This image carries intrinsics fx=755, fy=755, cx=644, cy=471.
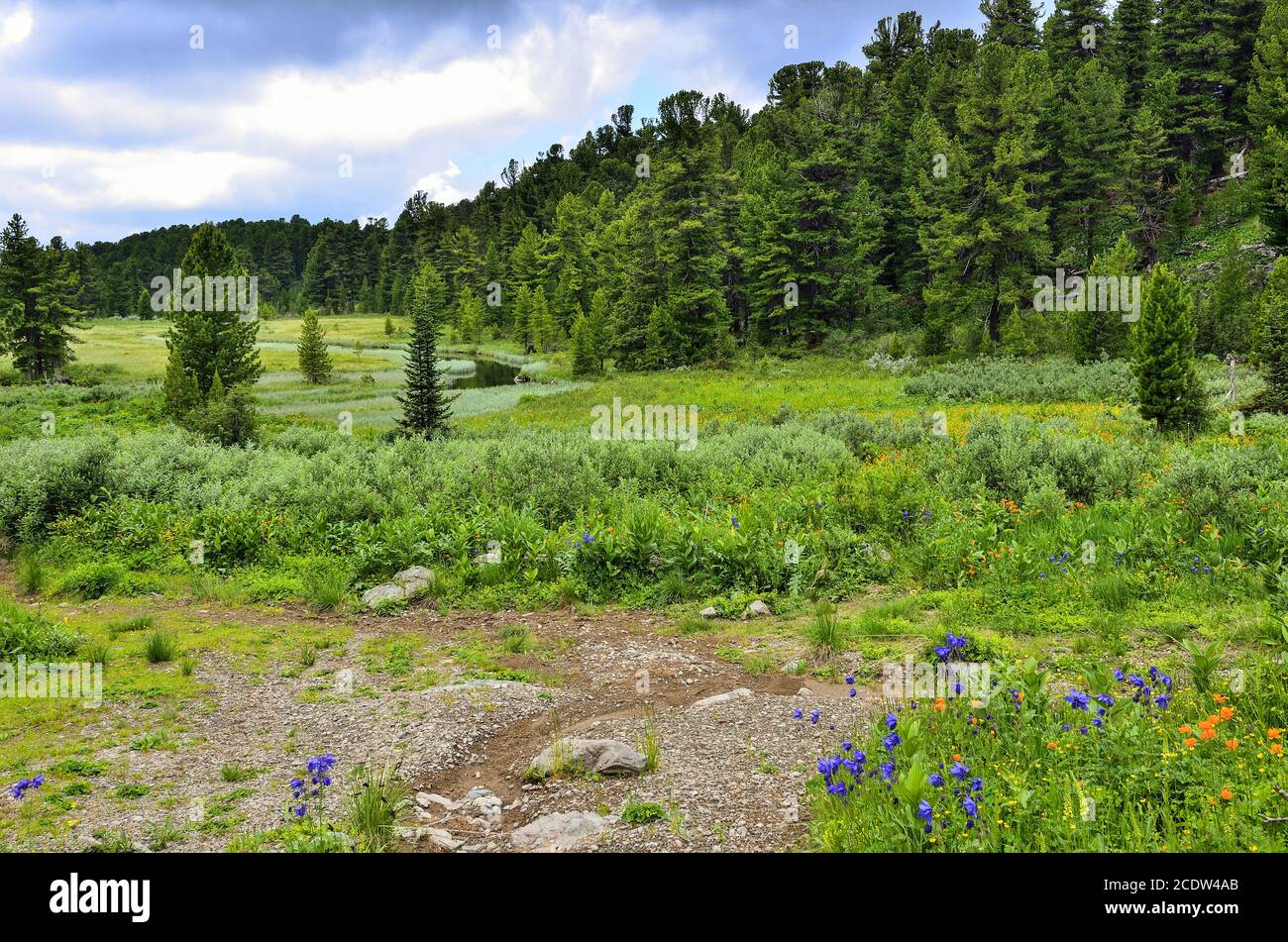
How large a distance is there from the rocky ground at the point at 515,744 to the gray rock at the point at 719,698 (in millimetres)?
29

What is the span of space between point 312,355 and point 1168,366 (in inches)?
2077

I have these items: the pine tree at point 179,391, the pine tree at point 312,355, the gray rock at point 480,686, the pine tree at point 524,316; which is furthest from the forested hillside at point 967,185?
the gray rock at point 480,686

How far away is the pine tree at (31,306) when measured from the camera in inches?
1911

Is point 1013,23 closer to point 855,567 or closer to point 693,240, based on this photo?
point 693,240

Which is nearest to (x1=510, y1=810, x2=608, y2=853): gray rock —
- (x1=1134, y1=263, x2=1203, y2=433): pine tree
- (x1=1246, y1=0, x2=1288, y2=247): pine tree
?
(x1=1134, y1=263, x2=1203, y2=433): pine tree

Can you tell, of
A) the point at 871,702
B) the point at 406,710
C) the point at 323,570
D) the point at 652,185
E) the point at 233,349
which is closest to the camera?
the point at 871,702

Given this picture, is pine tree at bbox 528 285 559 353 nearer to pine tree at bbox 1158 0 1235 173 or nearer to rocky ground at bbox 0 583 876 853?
pine tree at bbox 1158 0 1235 173

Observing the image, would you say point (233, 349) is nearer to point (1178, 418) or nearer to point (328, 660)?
point (328, 660)

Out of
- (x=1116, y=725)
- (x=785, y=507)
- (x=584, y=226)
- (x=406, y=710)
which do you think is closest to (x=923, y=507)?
(x=785, y=507)

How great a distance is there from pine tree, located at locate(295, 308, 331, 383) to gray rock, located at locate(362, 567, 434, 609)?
4807 centimetres
